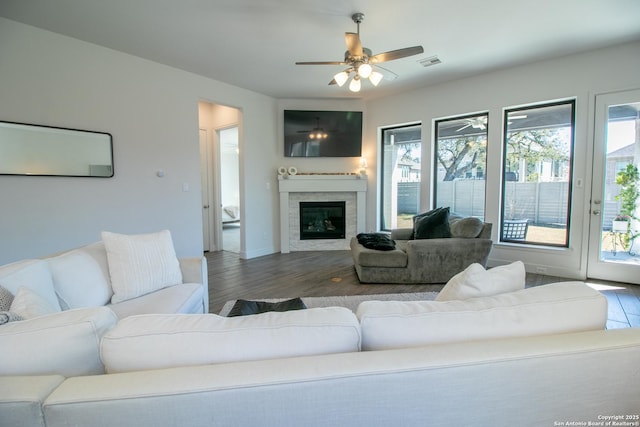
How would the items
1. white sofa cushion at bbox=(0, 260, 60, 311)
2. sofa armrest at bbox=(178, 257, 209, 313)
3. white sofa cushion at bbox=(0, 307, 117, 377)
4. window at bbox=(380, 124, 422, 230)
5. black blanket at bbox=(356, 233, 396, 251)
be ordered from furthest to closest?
window at bbox=(380, 124, 422, 230)
black blanket at bbox=(356, 233, 396, 251)
sofa armrest at bbox=(178, 257, 209, 313)
white sofa cushion at bbox=(0, 260, 60, 311)
white sofa cushion at bbox=(0, 307, 117, 377)

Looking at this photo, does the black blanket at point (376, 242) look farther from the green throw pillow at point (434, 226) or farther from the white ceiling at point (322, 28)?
the white ceiling at point (322, 28)

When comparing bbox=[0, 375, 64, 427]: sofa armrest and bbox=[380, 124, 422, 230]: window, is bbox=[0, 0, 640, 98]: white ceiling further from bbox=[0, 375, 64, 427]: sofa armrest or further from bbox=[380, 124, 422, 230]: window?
bbox=[0, 375, 64, 427]: sofa armrest

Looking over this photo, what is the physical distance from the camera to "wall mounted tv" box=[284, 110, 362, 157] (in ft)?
18.2

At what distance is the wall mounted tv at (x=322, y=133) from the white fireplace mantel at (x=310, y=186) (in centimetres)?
44

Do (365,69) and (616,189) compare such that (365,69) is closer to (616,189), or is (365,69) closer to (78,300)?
(78,300)

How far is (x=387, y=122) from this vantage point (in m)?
5.50

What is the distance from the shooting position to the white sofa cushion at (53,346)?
32.5 inches

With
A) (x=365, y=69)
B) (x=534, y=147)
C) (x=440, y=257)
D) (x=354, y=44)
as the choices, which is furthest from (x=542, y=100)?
(x=354, y=44)

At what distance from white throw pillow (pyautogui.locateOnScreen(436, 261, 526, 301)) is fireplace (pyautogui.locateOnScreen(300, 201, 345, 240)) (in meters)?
4.56

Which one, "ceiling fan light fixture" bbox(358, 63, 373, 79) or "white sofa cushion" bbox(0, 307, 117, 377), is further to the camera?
"ceiling fan light fixture" bbox(358, 63, 373, 79)

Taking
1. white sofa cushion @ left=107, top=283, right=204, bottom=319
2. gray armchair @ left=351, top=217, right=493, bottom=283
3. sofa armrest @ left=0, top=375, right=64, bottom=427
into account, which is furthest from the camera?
gray armchair @ left=351, top=217, right=493, bottom=283

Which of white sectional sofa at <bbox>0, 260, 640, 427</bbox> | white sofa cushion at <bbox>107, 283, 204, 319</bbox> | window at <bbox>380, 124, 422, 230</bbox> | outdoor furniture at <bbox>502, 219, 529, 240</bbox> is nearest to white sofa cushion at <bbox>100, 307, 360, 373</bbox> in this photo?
white sectional sofa at <bbox>0, 260, 640, 427</bbox>

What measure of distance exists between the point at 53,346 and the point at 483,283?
146 centimetres

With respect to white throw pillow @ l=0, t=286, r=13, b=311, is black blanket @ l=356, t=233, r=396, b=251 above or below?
below
